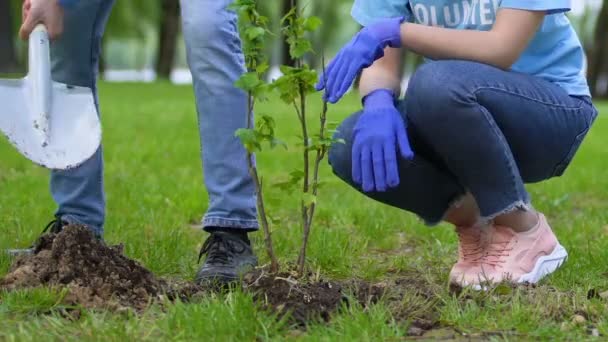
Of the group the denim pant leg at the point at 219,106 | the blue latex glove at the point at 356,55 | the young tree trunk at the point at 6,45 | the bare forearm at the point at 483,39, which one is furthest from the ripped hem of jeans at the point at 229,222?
the young tree trunk at the point at 6,45

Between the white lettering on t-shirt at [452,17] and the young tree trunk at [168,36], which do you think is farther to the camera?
the young tree trunk at [168,36]

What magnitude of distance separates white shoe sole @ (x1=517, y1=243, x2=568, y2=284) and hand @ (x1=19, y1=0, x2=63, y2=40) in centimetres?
159

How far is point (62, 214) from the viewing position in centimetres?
309

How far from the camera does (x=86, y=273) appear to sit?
243 centimetres

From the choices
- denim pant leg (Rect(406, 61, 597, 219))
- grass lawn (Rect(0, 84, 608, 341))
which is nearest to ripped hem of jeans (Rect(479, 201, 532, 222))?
denim pant leg (Rect(406, 61, 597, 219))

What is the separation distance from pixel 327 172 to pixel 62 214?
3019 millimetres

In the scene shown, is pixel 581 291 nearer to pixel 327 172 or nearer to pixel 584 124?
pixel 584 124

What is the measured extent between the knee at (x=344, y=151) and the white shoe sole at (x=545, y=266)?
0.59 m

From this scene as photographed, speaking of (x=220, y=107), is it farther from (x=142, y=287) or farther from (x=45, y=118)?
(x=142, y=287)

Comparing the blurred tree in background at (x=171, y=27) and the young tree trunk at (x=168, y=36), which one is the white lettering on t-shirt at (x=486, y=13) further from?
the young tree trunk at (x=168, y=36)

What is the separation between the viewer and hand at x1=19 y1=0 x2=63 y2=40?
2.82 metres

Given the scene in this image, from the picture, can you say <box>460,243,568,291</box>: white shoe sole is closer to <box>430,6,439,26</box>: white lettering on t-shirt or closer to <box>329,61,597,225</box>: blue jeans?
<box>329,61,597,225</box>: blue jeans

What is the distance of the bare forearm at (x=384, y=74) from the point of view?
2.79 meters

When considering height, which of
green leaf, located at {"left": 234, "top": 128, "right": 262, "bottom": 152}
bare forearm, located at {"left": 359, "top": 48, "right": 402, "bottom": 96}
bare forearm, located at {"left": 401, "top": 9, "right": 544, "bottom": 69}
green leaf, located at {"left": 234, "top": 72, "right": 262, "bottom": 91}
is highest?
bare forearm, located at {"left": 401, "top": 9, "right": 544, "bottom": 69}
